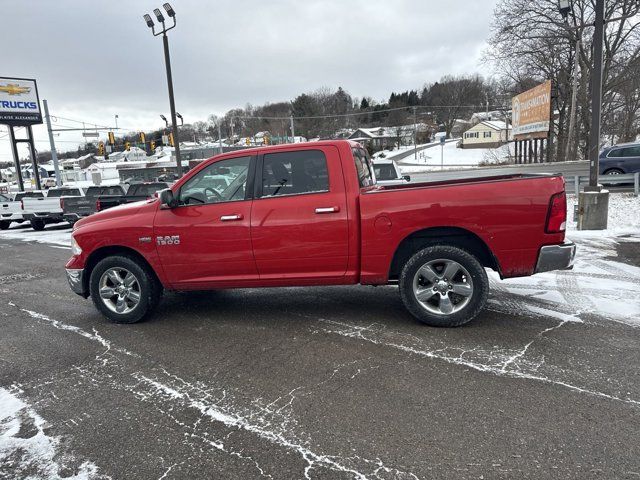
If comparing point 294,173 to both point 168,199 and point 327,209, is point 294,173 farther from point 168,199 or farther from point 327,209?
point 168,199

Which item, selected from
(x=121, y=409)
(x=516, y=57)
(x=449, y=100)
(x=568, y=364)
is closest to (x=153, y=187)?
(x=121, y=409)

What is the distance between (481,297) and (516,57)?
30.6 meters

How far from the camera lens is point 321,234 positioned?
4.56m

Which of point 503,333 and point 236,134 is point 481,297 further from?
point 236,134

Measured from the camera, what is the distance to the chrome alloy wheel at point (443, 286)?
4461 mm

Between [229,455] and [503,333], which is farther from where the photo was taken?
[503,333]

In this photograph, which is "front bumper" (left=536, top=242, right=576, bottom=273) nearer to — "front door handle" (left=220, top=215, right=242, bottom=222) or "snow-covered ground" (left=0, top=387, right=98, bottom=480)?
"front door handle" (left=220, top=215, right=242, bottom=222)

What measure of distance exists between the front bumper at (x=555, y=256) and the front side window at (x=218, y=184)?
3.11 meters

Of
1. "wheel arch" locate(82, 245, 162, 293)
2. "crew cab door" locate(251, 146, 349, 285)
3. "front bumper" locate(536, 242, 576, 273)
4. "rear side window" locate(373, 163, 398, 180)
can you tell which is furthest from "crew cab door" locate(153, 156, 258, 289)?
"rear side window" locate(373, 163, 398, 180)

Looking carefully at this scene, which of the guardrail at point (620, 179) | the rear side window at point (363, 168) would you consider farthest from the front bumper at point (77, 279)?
the guardrail at point (620, 179)

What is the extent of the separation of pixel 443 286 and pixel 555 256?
1088mm

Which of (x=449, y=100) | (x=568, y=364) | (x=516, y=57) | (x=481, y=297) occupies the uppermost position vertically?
(x=449, y=100)

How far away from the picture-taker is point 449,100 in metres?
101

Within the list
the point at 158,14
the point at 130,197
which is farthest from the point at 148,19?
the point at 130,197
